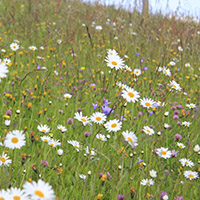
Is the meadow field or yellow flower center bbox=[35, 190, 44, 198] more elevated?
the meadow field

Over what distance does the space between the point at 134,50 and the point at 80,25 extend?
1501mm

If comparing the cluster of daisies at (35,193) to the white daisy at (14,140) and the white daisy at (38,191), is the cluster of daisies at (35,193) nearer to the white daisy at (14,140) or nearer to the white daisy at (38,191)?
the white daisy at (38,191)

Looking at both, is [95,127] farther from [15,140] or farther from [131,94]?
[15,140]

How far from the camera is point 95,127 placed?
193 cm

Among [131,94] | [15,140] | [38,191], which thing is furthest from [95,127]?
[38,191]

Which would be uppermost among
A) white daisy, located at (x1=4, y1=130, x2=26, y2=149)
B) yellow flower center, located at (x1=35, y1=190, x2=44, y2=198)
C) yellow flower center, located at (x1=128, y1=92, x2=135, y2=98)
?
yellow flower center, located at (x1=128, y1=92, x2=135, y2=98)

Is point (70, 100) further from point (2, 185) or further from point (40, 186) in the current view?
point (40, 186)

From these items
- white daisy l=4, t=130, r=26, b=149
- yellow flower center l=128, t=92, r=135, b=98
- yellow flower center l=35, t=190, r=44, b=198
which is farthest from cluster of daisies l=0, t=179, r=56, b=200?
yellow flower center l=128, t=92, r=135, b=98

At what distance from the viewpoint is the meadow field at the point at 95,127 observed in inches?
47.6

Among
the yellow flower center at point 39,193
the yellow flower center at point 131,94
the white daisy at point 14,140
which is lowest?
the yellow flower center at point 39,193

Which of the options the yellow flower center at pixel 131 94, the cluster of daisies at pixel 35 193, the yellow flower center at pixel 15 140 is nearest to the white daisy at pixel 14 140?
the yellow flower center at pixel 15 140

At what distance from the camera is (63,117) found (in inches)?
79.7

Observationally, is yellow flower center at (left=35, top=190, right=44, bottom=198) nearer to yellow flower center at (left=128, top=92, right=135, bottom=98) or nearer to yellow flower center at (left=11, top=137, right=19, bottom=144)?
yellow flower center at (left=11, top=137, right=19, bottom=144)

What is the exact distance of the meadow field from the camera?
1208mm
